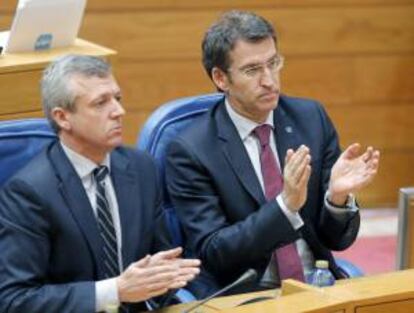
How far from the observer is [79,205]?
2.79 meters

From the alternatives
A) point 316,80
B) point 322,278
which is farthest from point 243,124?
point 316,80

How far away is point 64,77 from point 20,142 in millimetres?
268

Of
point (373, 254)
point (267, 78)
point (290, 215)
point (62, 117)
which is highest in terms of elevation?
point (267, 78)

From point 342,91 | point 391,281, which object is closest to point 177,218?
point 391,281

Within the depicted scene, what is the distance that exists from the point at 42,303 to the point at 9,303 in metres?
0.08

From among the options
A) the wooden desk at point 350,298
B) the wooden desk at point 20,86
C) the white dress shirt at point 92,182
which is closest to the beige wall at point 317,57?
the wooden desk at point 20,86

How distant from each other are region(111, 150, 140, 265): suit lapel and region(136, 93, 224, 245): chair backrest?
0.98 feet

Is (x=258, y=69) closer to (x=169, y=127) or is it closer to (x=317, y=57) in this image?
(x=169, y=127)

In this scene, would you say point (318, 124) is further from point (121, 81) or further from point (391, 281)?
point (121, 81)

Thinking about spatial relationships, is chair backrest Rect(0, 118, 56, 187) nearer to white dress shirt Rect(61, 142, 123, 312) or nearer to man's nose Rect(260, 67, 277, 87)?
white dress shirt Rect(61, 142, 123, 312)

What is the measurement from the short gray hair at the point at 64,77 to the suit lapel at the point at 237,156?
484 millimetres

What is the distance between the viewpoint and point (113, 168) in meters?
2.92

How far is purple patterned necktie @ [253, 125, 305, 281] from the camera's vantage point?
315 cm

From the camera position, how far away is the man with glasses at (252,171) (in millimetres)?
3082
